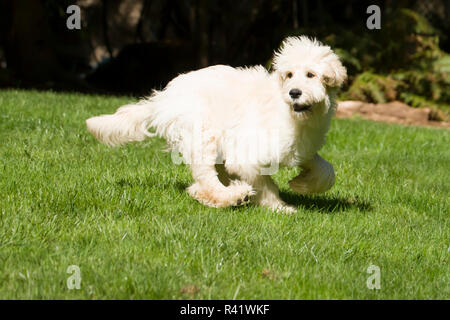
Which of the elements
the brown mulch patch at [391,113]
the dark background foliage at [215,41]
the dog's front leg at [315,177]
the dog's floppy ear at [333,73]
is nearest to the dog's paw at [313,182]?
the dog's front leg at [315,177]

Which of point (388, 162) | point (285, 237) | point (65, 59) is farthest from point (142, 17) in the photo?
point (285, 237)

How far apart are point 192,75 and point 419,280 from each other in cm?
275

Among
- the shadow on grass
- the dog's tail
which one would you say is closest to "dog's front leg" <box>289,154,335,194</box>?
the shadow on grass

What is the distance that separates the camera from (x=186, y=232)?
448 centimetres

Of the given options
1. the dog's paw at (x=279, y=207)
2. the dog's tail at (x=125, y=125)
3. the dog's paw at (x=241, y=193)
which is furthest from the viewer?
the dog's tail at (x=125, y=125)

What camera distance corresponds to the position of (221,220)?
16.0 ft

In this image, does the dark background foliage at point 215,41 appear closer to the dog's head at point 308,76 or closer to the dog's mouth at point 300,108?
the dog's head at point 308,76

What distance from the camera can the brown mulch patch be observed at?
1379cm

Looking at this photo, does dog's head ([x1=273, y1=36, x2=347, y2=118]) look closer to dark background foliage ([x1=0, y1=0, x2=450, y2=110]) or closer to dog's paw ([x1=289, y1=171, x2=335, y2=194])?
dog's paw ([x1=289, y1=171, x2=335, y2=194])

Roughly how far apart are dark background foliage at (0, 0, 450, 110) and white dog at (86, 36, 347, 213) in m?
9.25

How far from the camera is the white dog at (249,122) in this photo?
506cm

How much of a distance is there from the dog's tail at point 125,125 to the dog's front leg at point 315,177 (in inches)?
58.4

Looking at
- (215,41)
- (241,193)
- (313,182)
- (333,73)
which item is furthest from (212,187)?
(215,41)
